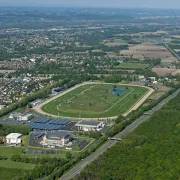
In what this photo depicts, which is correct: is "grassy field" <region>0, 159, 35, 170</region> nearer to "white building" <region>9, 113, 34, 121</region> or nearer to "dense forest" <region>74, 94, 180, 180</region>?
"dense forest" <region>74, 94, 180, 180</region>

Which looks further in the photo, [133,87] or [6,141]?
[133,87]

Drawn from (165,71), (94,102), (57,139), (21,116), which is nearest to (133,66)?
(165,71)

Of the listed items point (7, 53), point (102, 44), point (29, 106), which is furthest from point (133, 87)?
point (102, 44)

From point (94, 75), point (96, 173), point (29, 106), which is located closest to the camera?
point (96, 173)

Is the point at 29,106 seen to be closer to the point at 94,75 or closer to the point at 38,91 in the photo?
Answer: the point at 38,91

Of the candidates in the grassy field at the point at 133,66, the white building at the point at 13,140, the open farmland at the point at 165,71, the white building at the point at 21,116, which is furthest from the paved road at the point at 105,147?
the grassy field at the point at 133,66

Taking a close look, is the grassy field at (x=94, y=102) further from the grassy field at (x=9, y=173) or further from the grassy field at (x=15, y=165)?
the grassy field at (x=9, y=173)

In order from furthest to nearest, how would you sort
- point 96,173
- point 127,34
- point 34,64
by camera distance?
point 127,34 < point 34,64 < point 96,173
